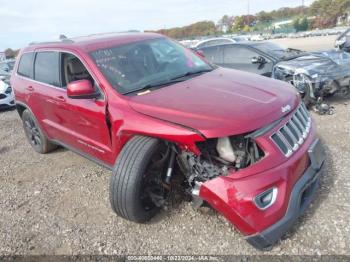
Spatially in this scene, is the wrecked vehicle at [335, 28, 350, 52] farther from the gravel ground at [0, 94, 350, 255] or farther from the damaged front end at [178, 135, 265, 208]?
the damaged front end at [178, 135, 265, 208]

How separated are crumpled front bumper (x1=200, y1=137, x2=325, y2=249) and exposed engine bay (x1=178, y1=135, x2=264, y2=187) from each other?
19 cm

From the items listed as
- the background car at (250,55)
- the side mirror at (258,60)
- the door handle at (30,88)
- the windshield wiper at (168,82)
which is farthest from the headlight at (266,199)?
the side mirror at (258,60)

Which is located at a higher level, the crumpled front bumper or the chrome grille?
the chrome grille

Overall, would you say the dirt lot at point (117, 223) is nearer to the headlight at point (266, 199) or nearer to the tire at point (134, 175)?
the tire at point (134, 175)

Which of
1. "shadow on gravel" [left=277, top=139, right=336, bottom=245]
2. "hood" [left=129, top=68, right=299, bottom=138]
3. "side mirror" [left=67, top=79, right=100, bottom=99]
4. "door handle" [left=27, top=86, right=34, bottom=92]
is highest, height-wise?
"side mirror" [left=67, top=79, right=100, bottom=99]

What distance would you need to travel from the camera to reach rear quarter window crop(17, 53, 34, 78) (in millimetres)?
4991

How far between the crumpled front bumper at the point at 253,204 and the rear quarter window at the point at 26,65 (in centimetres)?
363

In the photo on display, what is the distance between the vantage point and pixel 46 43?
15.5ft

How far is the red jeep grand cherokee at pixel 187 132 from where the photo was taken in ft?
8.32

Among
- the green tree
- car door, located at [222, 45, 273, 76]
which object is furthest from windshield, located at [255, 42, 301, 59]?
the green tree

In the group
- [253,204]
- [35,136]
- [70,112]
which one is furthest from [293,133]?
[35,136]

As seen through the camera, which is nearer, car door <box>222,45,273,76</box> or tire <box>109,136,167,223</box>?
tire <box>109,136,167,223</box>

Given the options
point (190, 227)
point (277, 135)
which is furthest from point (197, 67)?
point (190, 227)

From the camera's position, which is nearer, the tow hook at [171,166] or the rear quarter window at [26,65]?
the tow hook at [171,166]
